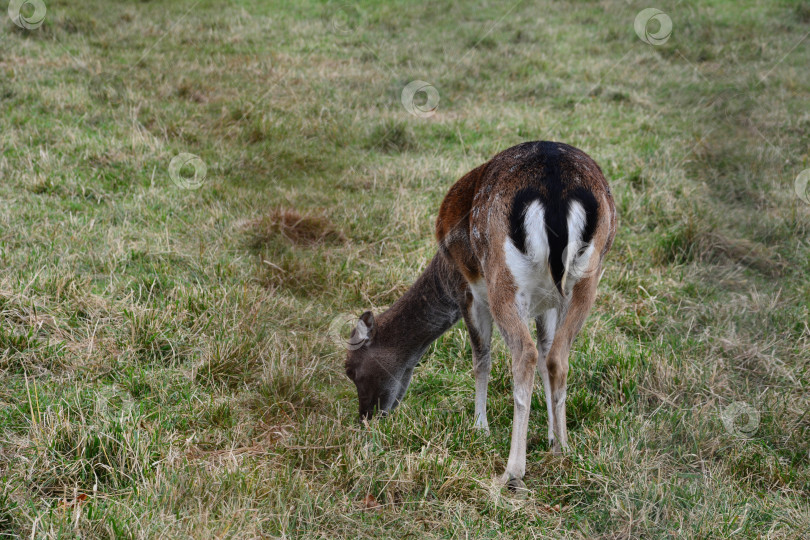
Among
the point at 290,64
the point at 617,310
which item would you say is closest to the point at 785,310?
the point at 617,310

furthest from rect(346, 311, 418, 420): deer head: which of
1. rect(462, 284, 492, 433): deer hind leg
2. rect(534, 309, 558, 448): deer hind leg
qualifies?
rect(534, 309, 558, 448): deer hind leg

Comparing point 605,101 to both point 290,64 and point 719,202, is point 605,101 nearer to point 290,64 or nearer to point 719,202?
point 719,202

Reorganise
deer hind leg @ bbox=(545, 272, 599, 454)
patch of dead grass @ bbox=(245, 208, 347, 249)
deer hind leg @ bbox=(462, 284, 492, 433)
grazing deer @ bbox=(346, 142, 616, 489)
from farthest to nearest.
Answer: patch of dead grass @ bbox=(245, 208, 347, 249)
deer hind leg @ bbox=(462, 284, 492, 433)
deer hind leg @ bbox=(545, 272, 599, 454)
grazing deer @ bbox=(346, 142, 616, 489)

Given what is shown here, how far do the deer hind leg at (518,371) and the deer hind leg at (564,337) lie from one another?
173 mm

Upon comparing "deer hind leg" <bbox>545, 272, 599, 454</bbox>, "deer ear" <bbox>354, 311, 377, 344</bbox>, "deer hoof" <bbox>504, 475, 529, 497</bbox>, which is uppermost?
"deer hind leg" <bbox>545, 272, 599, 454</bbox>

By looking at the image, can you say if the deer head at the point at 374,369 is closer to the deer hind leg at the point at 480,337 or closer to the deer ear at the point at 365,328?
the deer ear at the point at 365,328

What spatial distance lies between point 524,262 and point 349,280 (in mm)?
2463

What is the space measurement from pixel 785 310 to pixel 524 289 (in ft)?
8.77

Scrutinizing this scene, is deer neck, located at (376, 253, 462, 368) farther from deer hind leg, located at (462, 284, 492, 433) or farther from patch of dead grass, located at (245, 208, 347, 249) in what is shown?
patch of dead grass, located at (245, 208, 347, 249)

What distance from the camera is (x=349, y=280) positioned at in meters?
5.65

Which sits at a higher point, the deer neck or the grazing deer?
the grazing deer

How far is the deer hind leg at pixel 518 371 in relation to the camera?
343 centimetres

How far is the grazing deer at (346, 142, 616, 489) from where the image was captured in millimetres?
3379

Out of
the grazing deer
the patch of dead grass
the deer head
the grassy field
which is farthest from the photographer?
the patch of dead grass
